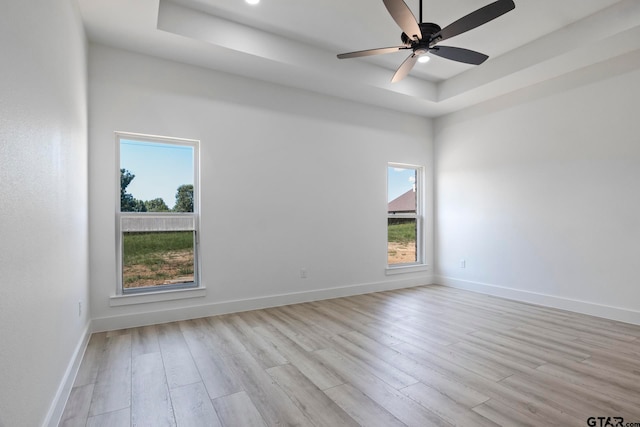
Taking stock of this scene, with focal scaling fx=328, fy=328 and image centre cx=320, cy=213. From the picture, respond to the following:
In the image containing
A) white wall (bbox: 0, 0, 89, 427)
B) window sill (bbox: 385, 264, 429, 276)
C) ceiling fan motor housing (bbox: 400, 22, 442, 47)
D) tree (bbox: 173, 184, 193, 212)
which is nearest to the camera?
white wall (bbox: 0, 0, 89, 427)

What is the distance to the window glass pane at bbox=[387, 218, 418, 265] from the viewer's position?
5.44 metres

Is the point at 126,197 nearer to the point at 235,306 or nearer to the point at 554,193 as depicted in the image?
the point at 235,306

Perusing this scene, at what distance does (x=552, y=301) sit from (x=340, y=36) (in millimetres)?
4212

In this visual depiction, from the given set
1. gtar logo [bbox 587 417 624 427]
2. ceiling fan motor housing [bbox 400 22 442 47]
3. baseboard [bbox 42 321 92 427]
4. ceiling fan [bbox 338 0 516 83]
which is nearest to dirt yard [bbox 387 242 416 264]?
ceiling fan [bbox 338 0 516 83]

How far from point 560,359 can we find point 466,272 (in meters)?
2.65

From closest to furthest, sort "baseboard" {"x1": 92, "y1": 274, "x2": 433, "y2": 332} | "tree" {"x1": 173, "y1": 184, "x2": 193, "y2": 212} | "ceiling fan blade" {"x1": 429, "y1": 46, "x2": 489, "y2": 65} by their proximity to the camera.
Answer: "ceiling fan blade" {"x1": 429, "y1": 46, "x2": 489, "y2": 65} → "baseboard" {"x1": 92, "y1": 274, "x2": 433, "y2": 332} → "tree" {"x1": 173, "y1": 184, "x2": 193, "y2": 212}

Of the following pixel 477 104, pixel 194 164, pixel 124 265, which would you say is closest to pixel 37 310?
pixel 124 265

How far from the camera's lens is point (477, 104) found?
16.8ft

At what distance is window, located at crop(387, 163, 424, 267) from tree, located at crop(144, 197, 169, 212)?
3.34 meters

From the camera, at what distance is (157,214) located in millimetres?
3697

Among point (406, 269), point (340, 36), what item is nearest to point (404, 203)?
point (406, 269)

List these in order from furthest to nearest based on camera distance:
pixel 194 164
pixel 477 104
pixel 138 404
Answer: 1. pixel 477 104
2. pixel 194 164
3. pixel 138 404

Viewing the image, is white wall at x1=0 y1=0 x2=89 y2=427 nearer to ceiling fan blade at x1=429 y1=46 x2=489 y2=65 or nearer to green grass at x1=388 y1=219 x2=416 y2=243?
ceiling fan blade at x1=429 y1=46 x2=489 y2=65

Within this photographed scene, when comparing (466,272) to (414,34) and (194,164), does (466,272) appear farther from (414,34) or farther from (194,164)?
(194,164)
